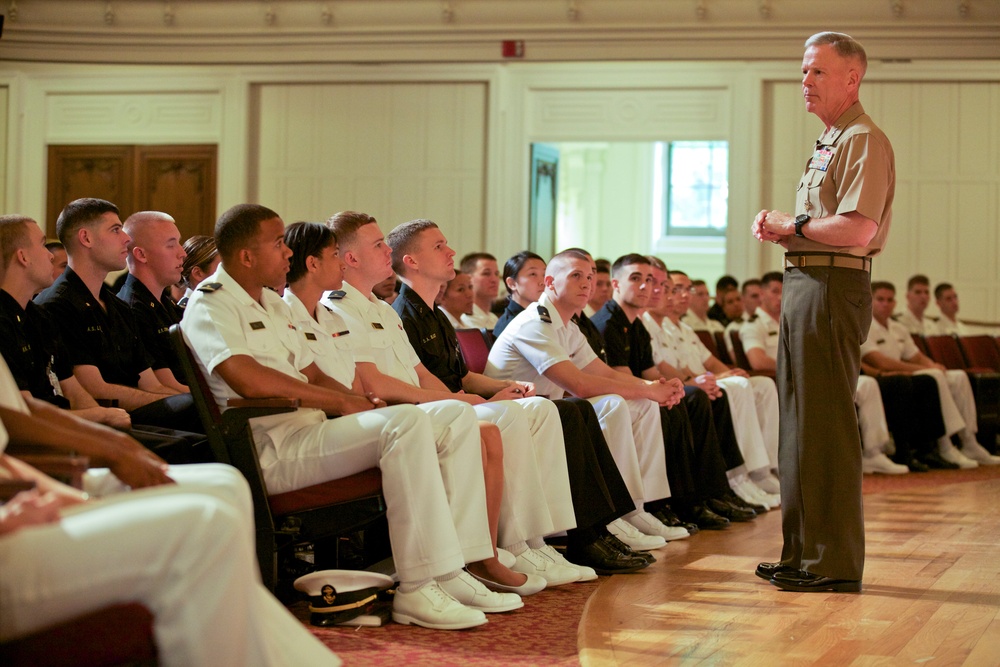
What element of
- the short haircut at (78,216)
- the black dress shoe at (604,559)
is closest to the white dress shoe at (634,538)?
the black dress shoe at (604,559)

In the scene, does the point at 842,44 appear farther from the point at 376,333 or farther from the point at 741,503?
the point at 741,503

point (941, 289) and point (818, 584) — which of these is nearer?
point (818, 584)

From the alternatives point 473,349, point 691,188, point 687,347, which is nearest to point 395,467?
point 473,349

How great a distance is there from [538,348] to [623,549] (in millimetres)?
888

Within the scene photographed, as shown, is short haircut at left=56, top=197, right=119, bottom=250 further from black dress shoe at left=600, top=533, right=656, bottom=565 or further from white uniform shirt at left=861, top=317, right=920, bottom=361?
white uniform shirt at left=861, top=317, right=920, bottom=361

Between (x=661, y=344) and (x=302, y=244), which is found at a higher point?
(x=302, y=244)

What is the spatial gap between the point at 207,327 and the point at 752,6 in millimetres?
7048

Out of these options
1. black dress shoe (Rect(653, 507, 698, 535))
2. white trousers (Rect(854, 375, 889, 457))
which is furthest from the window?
black dress shoe (Rect(653, 507, 698, 535))

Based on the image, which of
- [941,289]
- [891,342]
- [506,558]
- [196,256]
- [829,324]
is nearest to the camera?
[829,324]

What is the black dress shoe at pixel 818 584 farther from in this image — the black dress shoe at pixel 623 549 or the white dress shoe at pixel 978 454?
the white dress shoe at pixel 978 454

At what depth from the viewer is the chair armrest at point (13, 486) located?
1713mm

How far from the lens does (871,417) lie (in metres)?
7.15

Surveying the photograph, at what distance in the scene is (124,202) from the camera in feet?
32.9

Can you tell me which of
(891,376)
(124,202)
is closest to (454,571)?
(891,376)
